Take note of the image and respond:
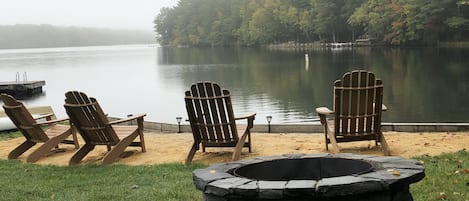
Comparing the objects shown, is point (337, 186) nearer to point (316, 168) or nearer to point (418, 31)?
point (316, 168)

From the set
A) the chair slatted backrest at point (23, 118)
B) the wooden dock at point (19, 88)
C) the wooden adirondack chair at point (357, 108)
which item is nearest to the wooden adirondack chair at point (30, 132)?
the chair slatted backrest at point (23, 118)

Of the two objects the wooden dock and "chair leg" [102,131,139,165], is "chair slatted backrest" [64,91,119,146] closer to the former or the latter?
"chair leg" [102,131,139,165]

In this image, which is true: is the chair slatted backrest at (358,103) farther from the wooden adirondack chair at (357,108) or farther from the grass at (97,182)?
the grass at (97,182)

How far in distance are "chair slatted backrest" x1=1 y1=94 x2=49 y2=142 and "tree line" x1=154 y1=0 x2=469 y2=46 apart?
153 ft

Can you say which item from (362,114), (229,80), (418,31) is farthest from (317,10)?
(362,114)

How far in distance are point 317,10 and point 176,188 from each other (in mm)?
75308

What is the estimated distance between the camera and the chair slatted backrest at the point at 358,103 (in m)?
6.64

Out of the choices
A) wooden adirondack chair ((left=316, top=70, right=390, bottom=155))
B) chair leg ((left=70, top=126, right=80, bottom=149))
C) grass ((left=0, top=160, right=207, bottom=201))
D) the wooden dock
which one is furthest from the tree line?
grass ((left=0, top=160, right=207, bottom=201))

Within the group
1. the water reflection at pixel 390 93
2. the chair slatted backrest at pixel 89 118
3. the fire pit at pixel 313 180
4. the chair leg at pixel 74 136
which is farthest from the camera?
the water reflection at pixel 390 93

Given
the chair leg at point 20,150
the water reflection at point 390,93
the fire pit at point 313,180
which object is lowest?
the water reflection at point 390,93

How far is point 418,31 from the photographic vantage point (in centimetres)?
6106

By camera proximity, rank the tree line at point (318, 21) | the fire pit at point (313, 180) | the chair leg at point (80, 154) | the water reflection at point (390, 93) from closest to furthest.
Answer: the fire pit at point (313, 180) < the chair leg at point (80, 154) < the water reflection at point (390, 93) < the tree line at point (318, 21)

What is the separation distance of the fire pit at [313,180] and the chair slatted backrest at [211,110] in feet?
9.51

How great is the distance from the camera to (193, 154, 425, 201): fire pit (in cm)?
301
